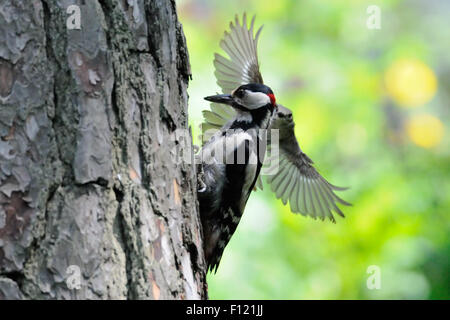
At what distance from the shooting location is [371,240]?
4.98m

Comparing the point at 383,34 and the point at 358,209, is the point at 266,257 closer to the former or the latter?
the point at 358,209

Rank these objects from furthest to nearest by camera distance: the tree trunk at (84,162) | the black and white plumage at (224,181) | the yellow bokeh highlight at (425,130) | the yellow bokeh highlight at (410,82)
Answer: the yellow bokeh highlight at (410,82), the yellow bokeh highlight at (425,130), the black and white plumage at (224,181), the tree trunk at (84,162)

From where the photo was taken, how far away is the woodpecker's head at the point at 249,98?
3.40m

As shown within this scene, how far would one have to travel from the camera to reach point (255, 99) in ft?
11.1

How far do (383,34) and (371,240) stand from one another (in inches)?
81.9

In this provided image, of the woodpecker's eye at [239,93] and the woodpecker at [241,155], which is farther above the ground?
the woodpecker's eye at [239,93]

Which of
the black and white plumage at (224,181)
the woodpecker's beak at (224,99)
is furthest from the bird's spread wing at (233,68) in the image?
the black and white plumage at (224,181)

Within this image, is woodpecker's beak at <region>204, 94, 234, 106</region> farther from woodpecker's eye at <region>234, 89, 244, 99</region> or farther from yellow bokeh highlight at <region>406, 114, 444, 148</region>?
yellow bokeh highlight at <region>406, 114, 444, 148</region>

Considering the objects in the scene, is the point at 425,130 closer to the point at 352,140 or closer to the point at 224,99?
the point at 352,140

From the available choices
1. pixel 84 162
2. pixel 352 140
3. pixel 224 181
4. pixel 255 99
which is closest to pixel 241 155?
pixel 224 181

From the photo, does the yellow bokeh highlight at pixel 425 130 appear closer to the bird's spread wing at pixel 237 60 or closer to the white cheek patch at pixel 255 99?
the bird's spread wing at pixel 237 60

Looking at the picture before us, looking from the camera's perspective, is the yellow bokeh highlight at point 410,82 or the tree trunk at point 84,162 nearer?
the tree trunk at point 84,162

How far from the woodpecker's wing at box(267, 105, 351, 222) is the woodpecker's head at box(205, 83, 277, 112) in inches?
17.2
